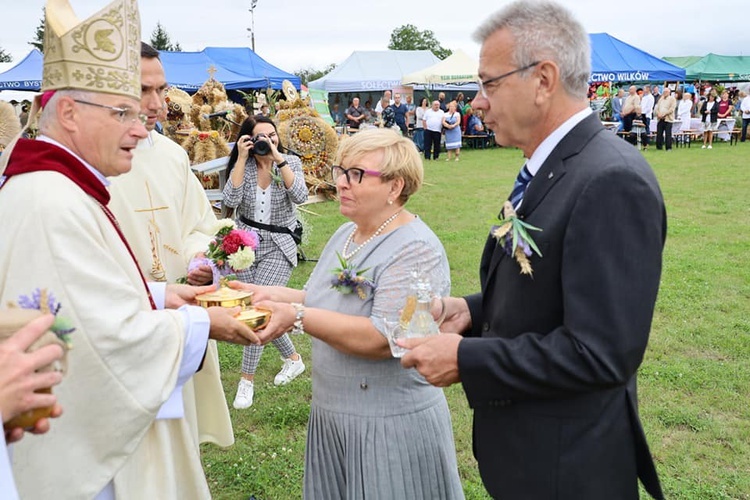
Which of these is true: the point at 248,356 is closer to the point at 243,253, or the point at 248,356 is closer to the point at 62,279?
the point at 243,253

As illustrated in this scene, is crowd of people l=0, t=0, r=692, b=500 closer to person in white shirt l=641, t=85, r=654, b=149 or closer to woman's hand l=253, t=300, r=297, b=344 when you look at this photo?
woman's hand l=253, t=300, r=297, b=344

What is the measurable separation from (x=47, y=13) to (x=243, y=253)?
1.45 metres

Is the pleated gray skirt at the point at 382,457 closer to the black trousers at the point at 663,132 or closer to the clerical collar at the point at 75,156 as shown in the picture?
the clerical collar at the point at 75,156

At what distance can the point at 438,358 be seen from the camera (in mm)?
2041

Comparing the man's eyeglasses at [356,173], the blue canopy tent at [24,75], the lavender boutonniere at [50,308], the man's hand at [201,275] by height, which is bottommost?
the man's hand at [201,275]

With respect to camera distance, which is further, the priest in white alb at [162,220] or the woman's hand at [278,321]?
the priest in white alb at [162,220]

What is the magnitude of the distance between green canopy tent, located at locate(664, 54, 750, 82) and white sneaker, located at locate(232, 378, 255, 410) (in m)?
35.0

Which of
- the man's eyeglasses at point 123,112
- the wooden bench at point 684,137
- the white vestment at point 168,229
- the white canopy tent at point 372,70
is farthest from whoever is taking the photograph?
the white canopy tent at point 372,70

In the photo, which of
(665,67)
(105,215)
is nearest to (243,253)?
(105,215)

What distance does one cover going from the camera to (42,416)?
1581mm

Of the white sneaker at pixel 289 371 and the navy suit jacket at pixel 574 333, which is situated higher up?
the navy suit jacket at pixel 574 333

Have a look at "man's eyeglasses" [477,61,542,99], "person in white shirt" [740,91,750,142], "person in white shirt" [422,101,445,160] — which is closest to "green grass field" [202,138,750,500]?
"man's eyeglasses" [477,61,542,99]

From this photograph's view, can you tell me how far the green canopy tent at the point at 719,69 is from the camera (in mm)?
33844

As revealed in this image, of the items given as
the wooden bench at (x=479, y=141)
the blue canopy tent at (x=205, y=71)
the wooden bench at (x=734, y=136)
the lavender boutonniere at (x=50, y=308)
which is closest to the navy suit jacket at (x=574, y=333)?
the lavender boutonniere at (x=50, y=308)
